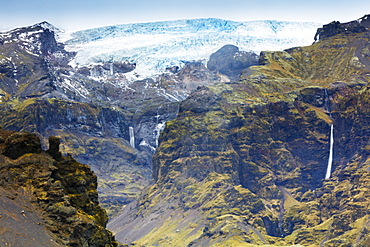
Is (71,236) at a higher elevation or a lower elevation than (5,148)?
lower

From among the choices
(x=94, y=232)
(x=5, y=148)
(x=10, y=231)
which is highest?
(x=5, y=148)

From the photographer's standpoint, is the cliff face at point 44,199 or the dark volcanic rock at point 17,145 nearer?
the cliff face at point 44,199

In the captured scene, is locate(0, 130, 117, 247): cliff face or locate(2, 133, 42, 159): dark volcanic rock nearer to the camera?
locate(0, 130, 117, 247): cliff face

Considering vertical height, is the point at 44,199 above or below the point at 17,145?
below

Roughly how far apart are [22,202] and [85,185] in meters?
30.7

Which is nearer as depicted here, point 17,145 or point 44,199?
point 44,199

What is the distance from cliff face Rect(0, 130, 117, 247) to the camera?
447 ft

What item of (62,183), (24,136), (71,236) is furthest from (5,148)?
(71,236)

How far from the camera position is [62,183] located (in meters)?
167

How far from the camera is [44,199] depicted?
15150 centimetres

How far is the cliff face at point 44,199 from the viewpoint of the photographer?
13625 centimetres

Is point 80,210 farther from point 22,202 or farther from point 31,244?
point 31,244

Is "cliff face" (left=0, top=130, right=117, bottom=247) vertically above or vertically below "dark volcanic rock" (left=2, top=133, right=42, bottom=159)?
below

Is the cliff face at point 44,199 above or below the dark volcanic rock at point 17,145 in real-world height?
below
